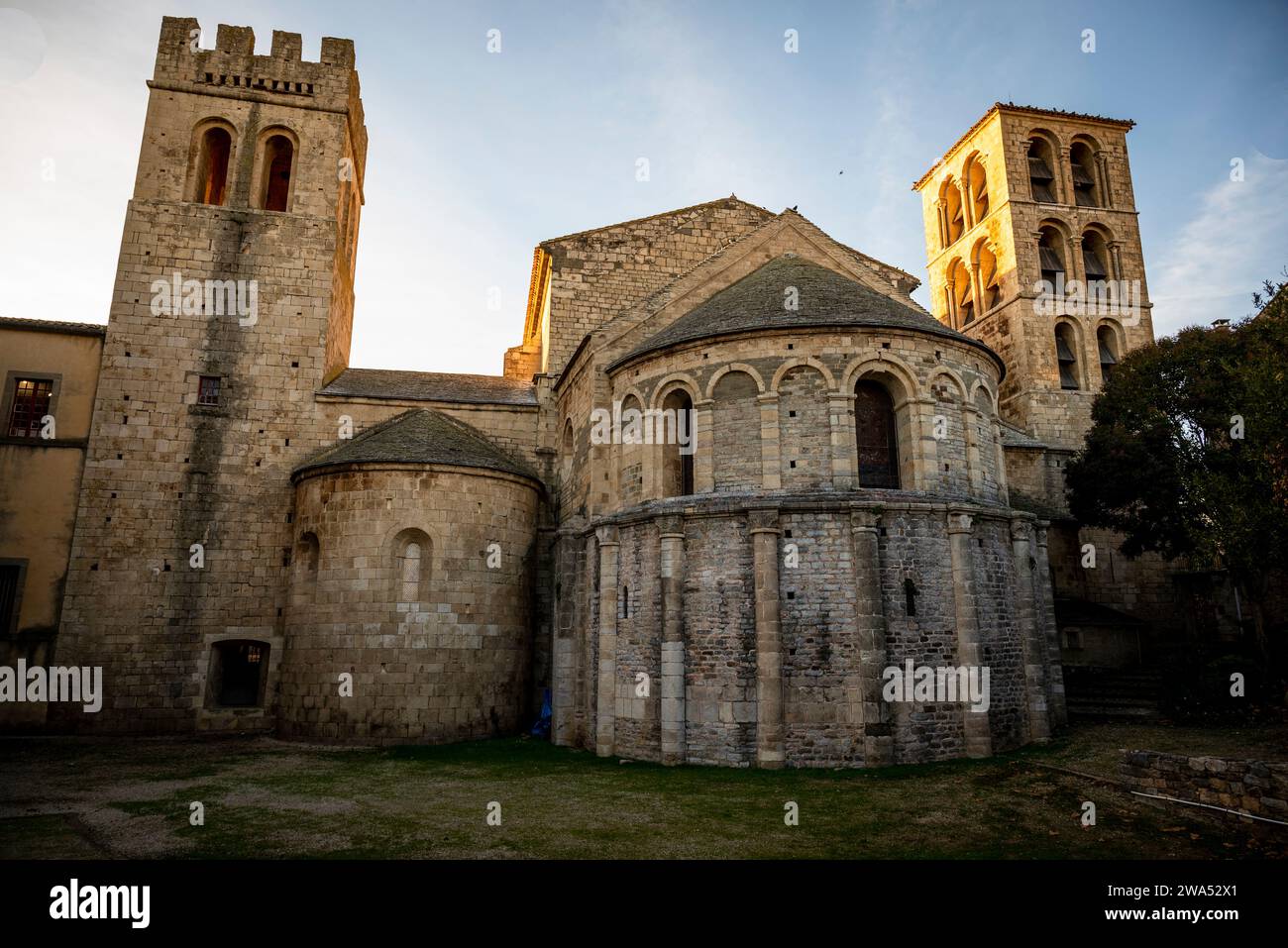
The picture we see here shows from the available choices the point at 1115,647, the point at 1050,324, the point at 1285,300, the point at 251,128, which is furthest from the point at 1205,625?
the point at 251,128

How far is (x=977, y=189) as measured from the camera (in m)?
36.8

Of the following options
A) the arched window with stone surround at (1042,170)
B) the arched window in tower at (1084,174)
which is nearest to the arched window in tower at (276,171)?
the arched window with stone surround at (1042,170)

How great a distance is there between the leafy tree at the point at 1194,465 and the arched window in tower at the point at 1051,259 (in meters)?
9.40

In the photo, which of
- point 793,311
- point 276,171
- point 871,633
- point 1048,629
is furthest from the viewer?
point 276,171

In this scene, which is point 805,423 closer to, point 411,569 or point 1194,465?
point 411,569

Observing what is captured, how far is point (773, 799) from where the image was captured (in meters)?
11.0

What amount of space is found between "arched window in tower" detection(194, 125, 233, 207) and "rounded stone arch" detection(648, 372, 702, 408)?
17100mm

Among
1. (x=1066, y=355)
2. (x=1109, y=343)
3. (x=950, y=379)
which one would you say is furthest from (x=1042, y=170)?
(x=950, y=379)

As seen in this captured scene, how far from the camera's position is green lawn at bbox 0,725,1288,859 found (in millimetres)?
8531

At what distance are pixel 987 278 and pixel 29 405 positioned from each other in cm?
3761

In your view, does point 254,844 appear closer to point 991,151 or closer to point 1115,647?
point 1115,647

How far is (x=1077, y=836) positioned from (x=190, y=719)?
67.2ft

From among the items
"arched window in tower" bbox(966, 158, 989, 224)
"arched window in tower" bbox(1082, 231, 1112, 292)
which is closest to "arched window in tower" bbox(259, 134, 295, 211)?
"arched window in tower" bbox(966, 158, 989, 224)

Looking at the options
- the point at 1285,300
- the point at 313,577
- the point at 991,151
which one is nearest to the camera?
the point at 1285,300
